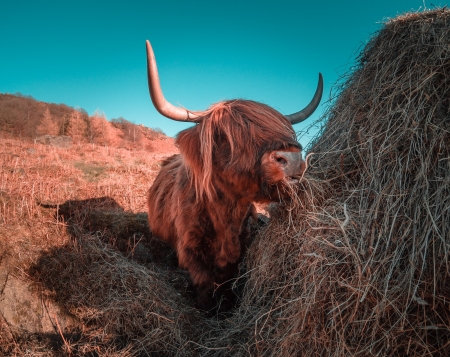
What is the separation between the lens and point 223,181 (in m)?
2.66

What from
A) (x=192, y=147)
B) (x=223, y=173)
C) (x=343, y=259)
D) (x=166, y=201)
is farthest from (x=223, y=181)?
(x=166, y=201)

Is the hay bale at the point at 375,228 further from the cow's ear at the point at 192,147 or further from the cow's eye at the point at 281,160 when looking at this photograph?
the cow's ear at the point at 192,147

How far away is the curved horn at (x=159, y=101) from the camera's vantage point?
2.28 m

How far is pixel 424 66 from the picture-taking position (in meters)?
1.90

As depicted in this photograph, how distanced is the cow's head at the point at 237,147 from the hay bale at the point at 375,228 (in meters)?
0.25

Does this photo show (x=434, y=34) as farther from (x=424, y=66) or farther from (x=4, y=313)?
(x=4, y=313)

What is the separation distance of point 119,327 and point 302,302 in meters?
1.62

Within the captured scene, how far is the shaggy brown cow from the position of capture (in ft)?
7.59

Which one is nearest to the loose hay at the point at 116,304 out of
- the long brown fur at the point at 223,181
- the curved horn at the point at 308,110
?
the long brown fur at the point at 223,181

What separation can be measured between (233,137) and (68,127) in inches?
1712

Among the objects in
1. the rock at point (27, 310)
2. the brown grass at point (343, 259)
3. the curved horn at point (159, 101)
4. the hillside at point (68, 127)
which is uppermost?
the hillside at point (68, 127)

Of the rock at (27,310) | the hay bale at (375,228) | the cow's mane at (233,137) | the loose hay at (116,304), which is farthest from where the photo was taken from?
the rock at (27,310)

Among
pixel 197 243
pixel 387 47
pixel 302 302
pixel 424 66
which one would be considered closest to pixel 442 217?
pixel 302 302

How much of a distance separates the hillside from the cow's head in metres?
31.1
